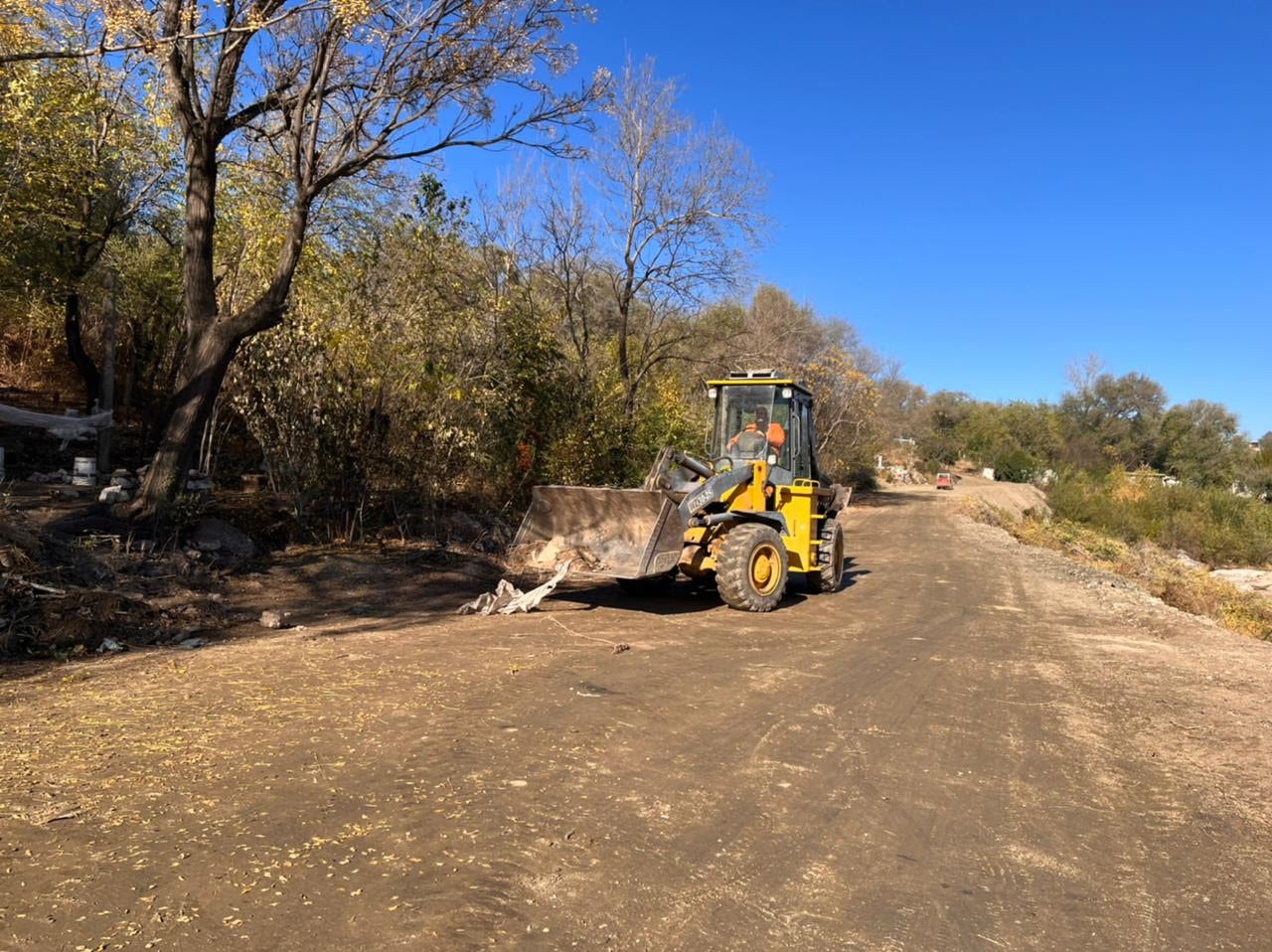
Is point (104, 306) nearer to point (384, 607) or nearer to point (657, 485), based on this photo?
point (384, 607)

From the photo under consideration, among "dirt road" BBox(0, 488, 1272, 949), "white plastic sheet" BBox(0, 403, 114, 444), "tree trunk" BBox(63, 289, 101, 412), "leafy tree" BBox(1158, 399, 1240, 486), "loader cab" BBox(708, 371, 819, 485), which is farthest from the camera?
"leafy tree" BBox(1158, 399, 1240, 486)

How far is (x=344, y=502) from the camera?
12562 mm

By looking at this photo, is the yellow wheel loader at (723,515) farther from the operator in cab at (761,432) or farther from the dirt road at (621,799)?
the dirt road at (621,799)

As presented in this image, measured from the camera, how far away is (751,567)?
10.1 metres

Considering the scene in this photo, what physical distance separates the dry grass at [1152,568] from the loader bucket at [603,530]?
8.97 metres

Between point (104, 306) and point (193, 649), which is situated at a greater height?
point (104, 306)

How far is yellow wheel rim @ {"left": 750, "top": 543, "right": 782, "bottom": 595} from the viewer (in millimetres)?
10273

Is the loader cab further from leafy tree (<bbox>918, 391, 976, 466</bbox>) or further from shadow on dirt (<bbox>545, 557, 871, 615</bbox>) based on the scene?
leafy tree (<bbox>918, 391, 976, 466</bbox>)

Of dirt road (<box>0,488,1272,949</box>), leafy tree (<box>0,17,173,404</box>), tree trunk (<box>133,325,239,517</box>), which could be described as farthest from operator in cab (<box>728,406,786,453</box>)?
leafy tree (<box>0,17,173,404</box>)

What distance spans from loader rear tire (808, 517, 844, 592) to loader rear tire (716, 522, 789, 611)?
155 cm

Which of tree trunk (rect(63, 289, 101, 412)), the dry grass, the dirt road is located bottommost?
the dry grass

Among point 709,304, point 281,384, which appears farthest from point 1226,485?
point 281,384

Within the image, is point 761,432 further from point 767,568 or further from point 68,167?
point 68,167

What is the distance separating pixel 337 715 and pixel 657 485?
569 centimetres
